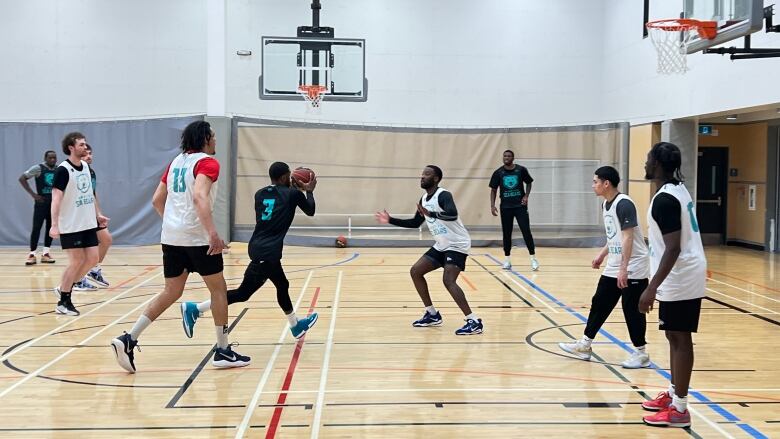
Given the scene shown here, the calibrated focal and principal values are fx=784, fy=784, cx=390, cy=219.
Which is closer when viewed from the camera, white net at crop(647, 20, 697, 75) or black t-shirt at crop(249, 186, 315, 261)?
black t-shirt at crop(249, 186, 315, 261)

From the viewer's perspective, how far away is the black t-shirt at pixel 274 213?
6996 millimetres

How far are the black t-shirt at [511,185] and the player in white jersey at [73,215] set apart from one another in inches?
267

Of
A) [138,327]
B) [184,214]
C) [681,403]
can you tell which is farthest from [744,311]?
[138,327]

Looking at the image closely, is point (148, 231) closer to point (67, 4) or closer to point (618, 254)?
point (67, 4)

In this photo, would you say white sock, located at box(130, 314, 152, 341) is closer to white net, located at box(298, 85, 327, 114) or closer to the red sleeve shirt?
the red sleeve shirt

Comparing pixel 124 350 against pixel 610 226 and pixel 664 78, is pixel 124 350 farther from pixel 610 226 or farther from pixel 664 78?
pixel 664 78

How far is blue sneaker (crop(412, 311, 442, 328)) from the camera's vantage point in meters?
8.43

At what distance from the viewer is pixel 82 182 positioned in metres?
8.91

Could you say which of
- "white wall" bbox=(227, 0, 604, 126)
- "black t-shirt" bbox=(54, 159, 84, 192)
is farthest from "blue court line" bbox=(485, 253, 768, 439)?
"white wall" bbox=(227, 0, 604, 126)

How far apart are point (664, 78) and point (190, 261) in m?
12.9

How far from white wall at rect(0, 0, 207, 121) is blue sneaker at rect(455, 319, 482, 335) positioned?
1324 centimetres

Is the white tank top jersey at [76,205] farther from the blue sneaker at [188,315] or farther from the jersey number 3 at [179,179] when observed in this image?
the jersey number 3 at [179,179]

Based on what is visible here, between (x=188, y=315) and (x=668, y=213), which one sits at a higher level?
(x=668, y=213)

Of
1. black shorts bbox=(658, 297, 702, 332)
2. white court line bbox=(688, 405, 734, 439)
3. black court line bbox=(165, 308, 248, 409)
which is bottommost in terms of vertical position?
black court line bbox=(165, 308, 248, 409)
